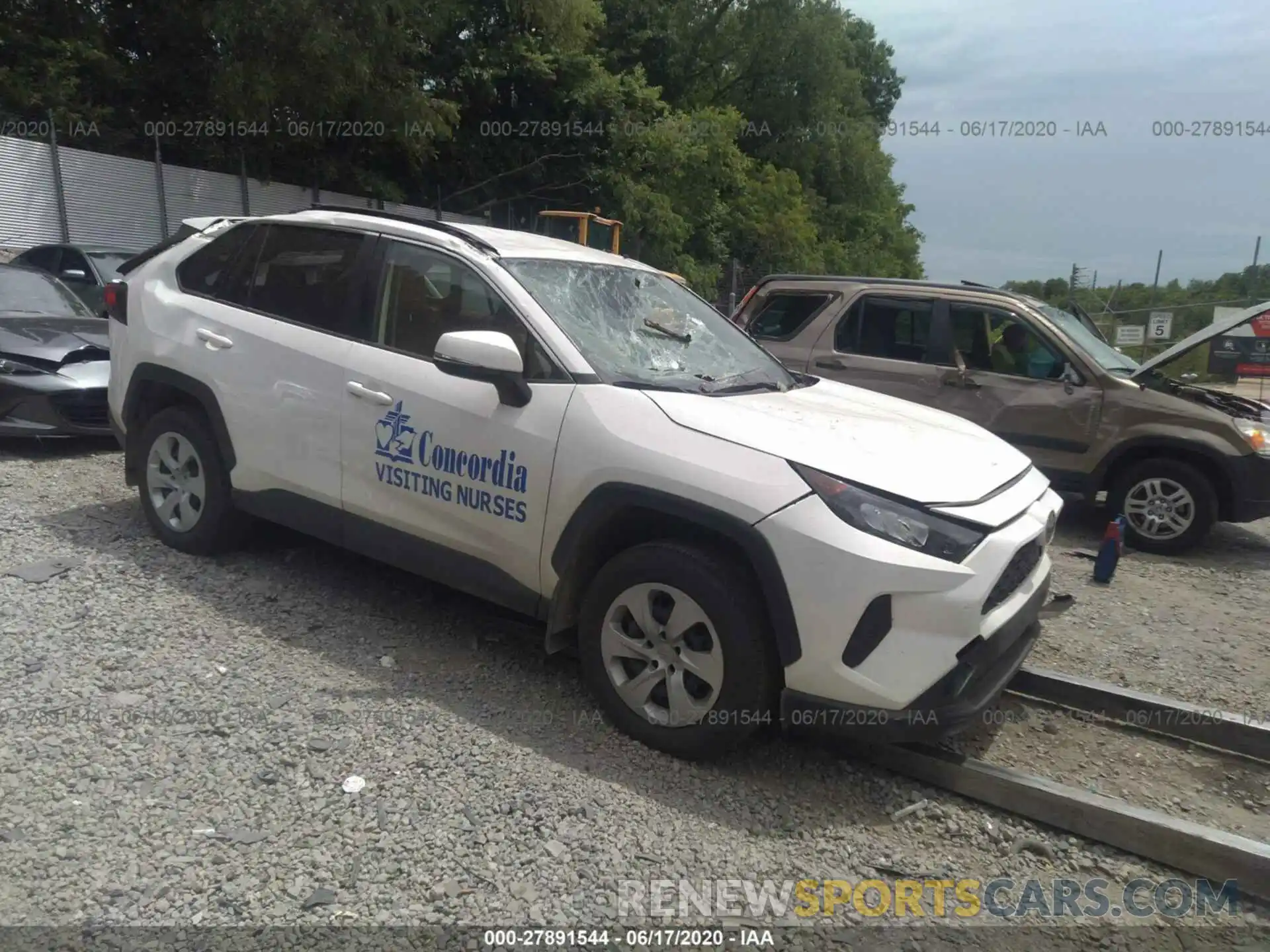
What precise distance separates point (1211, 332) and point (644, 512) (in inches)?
192

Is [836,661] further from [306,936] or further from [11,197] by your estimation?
[11,197]

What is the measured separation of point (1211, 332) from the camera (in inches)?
248

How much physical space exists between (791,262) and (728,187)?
3.33 metres

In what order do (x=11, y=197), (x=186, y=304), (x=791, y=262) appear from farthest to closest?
(x=791, y=262) < (x=11, y=197) < (x=186, y=304)

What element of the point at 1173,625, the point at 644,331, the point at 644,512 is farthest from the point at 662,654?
the point at 1173,625

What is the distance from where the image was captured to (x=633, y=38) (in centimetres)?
2978

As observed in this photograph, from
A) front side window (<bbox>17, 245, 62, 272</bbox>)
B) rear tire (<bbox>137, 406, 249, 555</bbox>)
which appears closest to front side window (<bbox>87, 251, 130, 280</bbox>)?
front side window (<bbox>17, 245, 62, 272</bbox>)

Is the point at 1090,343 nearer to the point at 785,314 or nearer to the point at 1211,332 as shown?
the point at 1211,332

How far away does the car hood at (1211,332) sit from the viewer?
20.4 ft

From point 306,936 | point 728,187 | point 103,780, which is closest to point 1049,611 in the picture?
point 306,936

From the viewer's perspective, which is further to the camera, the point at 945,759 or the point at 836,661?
the point at 945,759

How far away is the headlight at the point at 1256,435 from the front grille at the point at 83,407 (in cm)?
788

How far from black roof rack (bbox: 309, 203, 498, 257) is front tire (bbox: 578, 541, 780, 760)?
1569 mm

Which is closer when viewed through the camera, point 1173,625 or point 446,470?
point 446,470
